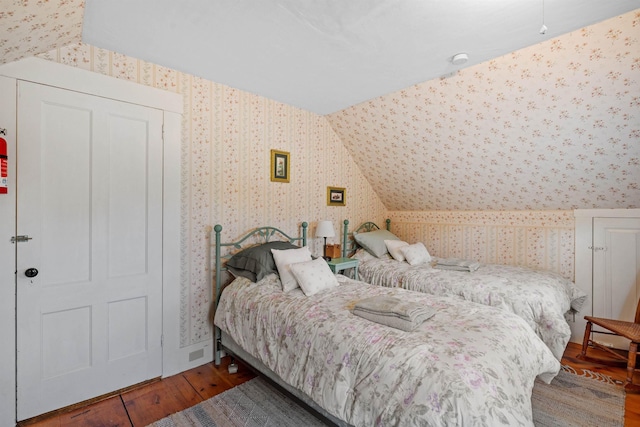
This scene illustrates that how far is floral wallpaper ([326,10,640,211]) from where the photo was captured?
2240mm

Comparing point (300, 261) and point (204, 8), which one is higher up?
point (204, 8)

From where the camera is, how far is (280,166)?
3391mm

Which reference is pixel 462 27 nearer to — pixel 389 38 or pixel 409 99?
pixel 389 38

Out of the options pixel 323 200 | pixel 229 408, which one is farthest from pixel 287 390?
pixel 323 200

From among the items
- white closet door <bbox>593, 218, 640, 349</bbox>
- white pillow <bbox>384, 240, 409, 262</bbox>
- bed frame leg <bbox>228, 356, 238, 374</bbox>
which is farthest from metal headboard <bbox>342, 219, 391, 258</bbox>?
white closet door <bbox>593, 218, 640, 349</bbox>

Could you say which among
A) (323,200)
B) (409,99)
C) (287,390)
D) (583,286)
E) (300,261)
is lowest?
(287,390)

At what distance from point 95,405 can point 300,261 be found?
5.92 feet

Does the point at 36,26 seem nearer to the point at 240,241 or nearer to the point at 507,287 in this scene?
the point at 240,241

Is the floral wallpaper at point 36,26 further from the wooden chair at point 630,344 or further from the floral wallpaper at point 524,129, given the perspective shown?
the wooden chair at point 630,344

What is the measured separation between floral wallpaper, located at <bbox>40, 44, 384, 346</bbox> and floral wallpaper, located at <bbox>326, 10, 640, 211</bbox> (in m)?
0.84

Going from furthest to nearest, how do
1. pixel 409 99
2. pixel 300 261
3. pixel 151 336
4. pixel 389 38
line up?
pixel 409 99 < pixel 300 261 < pixel 151 336 < pixel 389 38

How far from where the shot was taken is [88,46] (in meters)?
2.19

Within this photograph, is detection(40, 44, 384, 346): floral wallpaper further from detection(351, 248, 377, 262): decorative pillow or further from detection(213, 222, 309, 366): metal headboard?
detection(351, 248, 377, 262): decorative pillow

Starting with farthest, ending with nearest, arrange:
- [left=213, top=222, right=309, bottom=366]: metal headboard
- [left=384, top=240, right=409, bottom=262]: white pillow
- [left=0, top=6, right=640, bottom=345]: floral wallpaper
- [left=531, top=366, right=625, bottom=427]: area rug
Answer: [left=384, top=240, right=409, bottom=262]: white pillow
[left=213, top=222, right=309, bottom=366]: metal headboard
[left=0, top=6, right=640, bottom=345]: floral wallpaper
[left=531, top=366, right=625, bottom=427]: area rug
